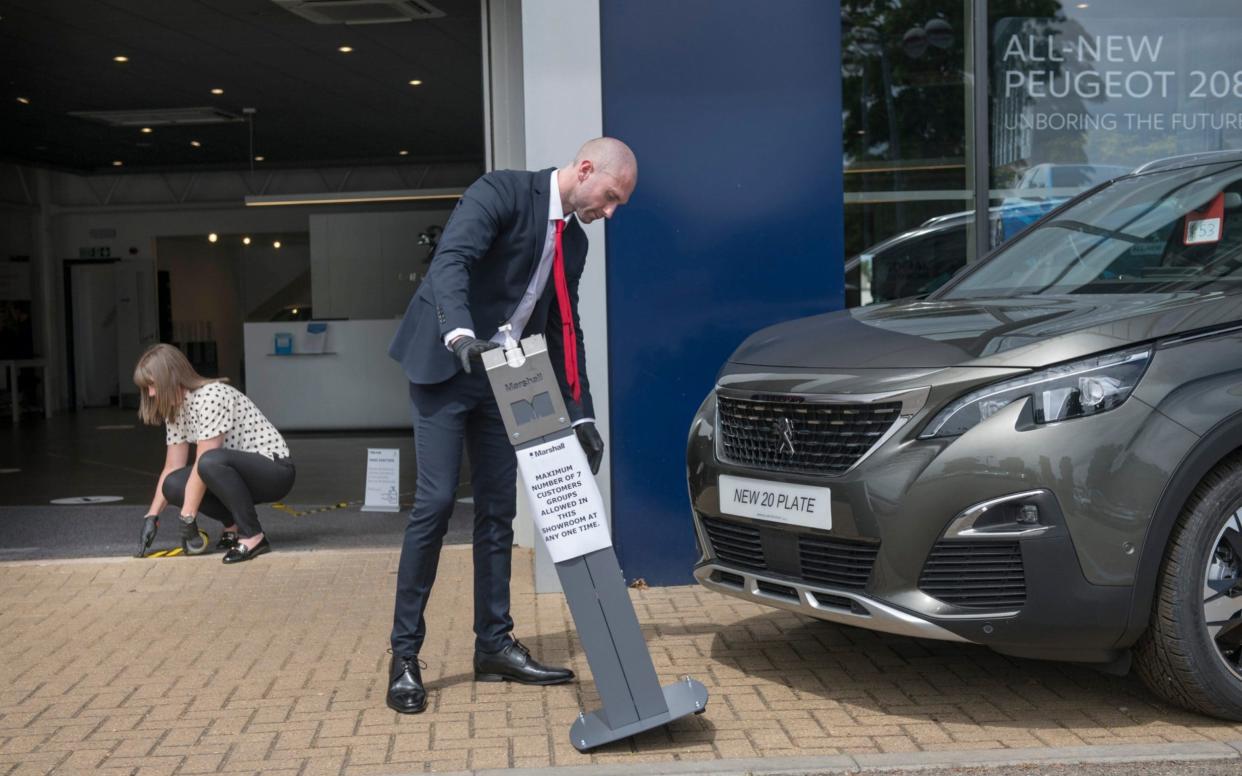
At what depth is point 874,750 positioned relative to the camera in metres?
4.01

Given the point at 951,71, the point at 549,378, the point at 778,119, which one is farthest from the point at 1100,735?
the point at 951,71

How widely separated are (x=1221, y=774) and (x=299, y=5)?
9.55 meters

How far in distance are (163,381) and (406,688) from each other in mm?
3390

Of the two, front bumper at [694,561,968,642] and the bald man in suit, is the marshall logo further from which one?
the bald man in suit

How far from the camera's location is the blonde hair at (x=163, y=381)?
722cm

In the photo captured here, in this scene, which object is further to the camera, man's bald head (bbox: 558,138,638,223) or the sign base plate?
man's bald head (bbox: 558,138,638,223)

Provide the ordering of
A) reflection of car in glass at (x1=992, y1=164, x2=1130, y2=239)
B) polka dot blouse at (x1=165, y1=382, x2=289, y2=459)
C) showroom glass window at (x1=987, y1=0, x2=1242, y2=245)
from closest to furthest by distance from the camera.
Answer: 1. reflection of car in glass at (x1=992, y1=164, x2=1130, y2=239)
2. showroom glass window at (x1=987, y1=0, x2=1242, y2=245)
3. polka dot blouse at (x1=165, y1=382, x2=289, y2=459)

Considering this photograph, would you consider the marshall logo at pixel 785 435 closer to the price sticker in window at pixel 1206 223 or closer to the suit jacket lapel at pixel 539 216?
the suit jacket lapel at pixel 539 216

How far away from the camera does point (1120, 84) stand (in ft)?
23.5

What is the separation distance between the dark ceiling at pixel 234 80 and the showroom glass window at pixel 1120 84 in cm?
581

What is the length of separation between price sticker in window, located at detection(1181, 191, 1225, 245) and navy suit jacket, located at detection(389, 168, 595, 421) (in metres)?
2.15

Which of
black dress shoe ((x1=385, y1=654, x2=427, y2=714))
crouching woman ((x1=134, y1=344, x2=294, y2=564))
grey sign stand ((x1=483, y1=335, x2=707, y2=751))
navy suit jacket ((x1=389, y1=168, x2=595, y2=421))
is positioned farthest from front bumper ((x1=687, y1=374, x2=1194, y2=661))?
crouching woman ((x1=134, y1=344, x2=294, y2=564))

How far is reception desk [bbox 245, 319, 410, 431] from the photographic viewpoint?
16938 mm

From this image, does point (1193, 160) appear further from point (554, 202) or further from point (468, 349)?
point (468, 349)
